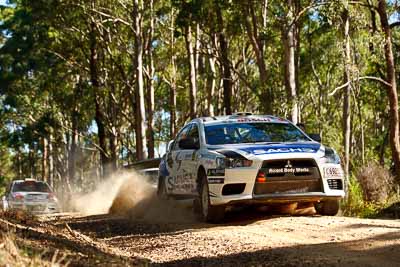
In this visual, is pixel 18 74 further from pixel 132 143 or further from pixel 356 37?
pixel 356 37

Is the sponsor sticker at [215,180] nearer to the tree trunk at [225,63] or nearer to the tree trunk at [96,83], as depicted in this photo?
the tree trunk at [225,63]

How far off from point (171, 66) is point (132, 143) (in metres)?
13.0

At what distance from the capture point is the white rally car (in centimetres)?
1117

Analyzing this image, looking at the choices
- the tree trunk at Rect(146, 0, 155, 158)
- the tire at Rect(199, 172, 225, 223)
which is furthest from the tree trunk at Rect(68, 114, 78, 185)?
the tire at Rect(199, 172, 225, 223)

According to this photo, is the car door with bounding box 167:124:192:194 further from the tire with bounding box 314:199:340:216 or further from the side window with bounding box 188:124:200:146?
the tire with bounding box 314:199:340:216

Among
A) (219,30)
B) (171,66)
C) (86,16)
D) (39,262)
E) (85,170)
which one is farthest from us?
(85,170)

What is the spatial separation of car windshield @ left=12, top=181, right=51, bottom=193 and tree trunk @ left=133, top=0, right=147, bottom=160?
760 cm

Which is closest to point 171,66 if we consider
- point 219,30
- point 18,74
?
point 219,30

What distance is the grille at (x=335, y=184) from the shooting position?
11.5 m

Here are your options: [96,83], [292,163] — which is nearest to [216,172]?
[292,163]

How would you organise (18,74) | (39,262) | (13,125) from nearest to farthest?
(39,262), (18,74), (13,125)

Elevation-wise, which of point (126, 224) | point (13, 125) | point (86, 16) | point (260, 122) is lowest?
point (126, 224)

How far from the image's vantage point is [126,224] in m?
13.4

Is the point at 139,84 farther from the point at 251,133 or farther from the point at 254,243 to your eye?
the point at 254,243
